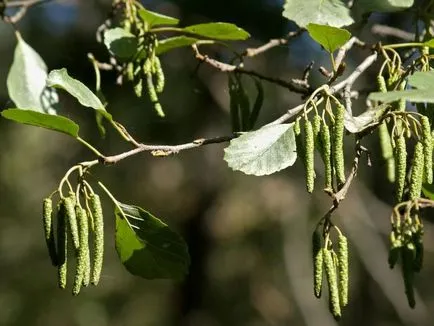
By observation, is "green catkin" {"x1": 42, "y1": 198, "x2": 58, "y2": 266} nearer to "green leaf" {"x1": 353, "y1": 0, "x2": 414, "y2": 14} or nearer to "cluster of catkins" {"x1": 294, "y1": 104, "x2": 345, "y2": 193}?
"cluster of catkins" {"x1": 294, "y1": 104, "x2": 345, "y2": 193}

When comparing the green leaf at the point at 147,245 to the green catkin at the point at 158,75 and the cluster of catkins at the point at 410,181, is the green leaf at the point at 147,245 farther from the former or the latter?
the cluster of catkins at the point at 410,181

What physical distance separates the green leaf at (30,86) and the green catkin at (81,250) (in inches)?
16.4

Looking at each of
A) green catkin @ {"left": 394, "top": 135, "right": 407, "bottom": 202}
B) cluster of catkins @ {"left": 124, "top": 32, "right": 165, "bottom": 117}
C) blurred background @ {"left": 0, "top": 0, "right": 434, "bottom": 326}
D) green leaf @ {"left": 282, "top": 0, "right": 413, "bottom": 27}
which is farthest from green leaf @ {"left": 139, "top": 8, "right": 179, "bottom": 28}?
blurred background @ {"left": 0, "top": 0, "right": 434, "bottom": 326}

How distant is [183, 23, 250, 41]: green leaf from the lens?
1.11m

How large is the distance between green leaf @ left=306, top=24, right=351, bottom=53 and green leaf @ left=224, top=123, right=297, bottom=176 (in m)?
0.13

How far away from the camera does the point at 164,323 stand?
6617 millimetres

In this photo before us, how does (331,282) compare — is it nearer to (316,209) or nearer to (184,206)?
(184,206)

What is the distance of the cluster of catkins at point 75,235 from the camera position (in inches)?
35.8

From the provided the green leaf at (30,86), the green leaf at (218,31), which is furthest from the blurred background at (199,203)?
the green leaf at (218,31)

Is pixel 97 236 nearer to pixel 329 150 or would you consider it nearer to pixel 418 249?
pixel 329 150

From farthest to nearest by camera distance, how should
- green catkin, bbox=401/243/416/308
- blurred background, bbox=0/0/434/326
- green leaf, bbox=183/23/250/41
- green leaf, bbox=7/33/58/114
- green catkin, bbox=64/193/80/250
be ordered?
blurred background, bbox=0/0/434/326
green leaf, bbox=7/33/58/114
green leaf, bbox=183/23/250/41
green catkin, bbox=401/243/416/308
green catkin, bbox=64/193/80/250

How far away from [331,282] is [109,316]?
6058 millimetres

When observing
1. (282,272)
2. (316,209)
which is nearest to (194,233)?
(316,209)

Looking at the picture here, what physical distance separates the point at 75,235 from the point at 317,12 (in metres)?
0.51
